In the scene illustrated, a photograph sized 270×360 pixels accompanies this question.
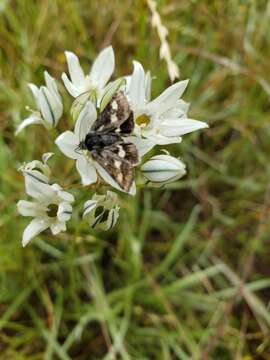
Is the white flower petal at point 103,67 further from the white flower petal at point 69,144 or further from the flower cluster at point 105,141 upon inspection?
the white flower petal at point 69,144

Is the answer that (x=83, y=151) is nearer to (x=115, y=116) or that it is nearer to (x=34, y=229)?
(x=115, y=116)

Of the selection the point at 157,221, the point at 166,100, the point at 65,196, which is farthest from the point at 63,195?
the point at 157,221

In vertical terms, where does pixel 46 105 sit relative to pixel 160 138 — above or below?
above

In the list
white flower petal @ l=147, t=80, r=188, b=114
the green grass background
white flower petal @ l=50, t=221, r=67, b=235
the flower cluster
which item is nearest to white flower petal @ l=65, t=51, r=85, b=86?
the flower cluster

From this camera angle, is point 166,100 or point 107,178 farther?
point 166,100

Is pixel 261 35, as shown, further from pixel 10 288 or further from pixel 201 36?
pixel 10 288

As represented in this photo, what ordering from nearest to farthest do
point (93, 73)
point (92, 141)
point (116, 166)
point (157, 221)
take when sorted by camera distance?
1. point (116, 166)
2. point (92, 141)
3. point (93, 73)
4. point (157, 221)
